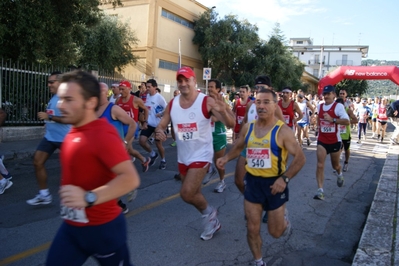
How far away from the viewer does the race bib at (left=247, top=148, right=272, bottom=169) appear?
362 centimetres

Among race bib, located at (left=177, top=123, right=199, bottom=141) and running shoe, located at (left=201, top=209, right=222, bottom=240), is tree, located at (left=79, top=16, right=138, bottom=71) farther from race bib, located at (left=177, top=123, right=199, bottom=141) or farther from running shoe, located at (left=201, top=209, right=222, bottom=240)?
running shoe, located at (left=201, top=209, right=222, bottom=240)

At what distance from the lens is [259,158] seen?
12.0 ft

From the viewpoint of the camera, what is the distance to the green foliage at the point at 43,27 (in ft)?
38.7

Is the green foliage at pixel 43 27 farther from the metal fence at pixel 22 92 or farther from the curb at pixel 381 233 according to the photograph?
the curb at pixel 381 233

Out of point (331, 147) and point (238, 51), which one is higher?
point (238, 51)

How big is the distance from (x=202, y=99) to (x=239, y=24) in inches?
1233

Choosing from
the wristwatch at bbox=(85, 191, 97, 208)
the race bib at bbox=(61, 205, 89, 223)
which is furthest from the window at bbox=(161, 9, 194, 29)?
the wristwatch at bbox=(85, 191, 97, 208)

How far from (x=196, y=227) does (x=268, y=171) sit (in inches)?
66.4

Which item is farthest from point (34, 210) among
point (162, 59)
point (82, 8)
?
point (162, 59)

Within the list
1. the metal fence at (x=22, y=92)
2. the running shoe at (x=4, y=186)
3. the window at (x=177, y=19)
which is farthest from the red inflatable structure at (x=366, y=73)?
the running shoe at (x=4, y=186)

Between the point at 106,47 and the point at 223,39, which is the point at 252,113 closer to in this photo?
the point at 106,47

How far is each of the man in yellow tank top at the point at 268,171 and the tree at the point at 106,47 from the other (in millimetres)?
21993

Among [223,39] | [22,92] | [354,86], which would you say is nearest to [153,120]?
[22,92]

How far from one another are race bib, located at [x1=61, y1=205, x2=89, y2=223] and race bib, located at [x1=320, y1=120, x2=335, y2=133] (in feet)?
18.3
